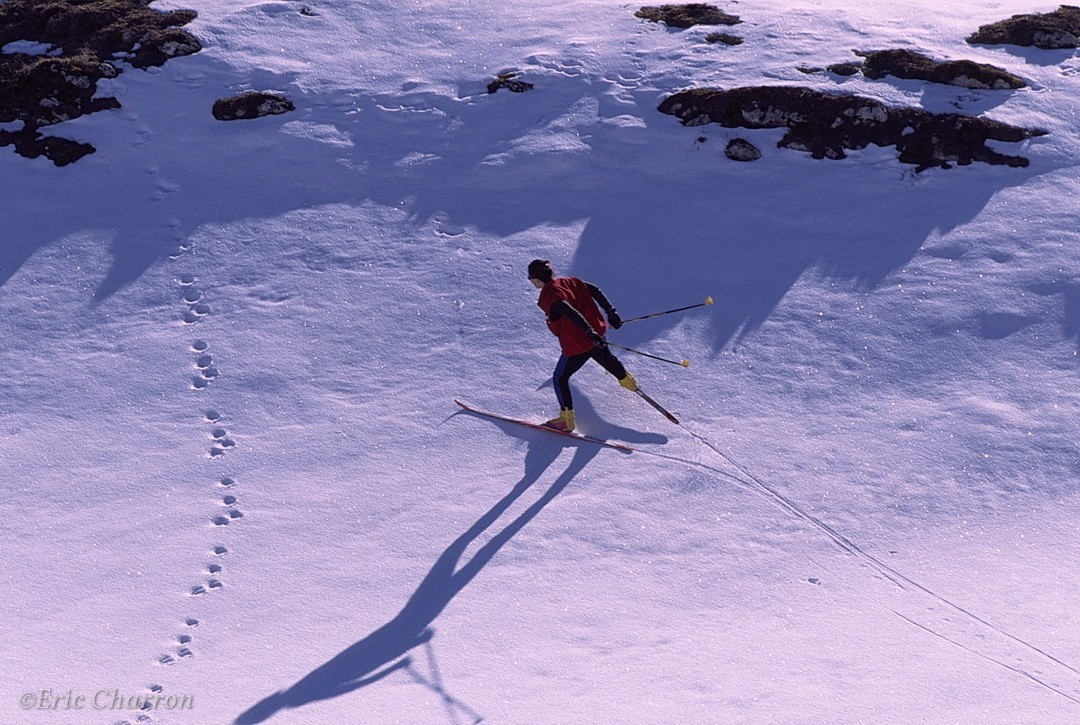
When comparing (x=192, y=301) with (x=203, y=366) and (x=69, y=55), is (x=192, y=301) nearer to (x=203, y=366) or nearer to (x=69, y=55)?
(x=203, y=366)

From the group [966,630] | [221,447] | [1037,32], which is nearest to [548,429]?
[221,447]

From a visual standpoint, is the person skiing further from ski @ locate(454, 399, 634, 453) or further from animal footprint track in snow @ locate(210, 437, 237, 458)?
animal footprint track in snow @ locate(210, 437, 237, 458)

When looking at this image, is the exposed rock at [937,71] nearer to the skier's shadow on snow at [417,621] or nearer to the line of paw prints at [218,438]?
the skier's shadow on snow at [417,621]

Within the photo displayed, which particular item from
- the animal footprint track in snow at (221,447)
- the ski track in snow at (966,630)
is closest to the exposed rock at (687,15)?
the ski track in snow at (966,630)

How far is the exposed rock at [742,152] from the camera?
13.2 metres

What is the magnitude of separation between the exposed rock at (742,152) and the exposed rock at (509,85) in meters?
2.74

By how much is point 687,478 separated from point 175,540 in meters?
4.29

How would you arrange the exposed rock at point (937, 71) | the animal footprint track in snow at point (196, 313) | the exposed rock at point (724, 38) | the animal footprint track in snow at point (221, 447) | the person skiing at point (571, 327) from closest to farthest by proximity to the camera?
the person skiing at point (571, 327) → the animal footprint track in snow at point (221, 447) → the animal footprint track in snow at point (196, 313) → the exposed rock at point (937, 71) → the exposed rock at point (724, 38)

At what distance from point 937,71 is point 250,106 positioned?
8.50 m

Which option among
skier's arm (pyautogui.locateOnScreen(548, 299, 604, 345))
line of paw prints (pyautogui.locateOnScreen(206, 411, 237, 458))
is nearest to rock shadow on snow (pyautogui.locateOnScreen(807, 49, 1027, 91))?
skier's arm (pyautogui.locateOnScreen(548, 299, 604, 345))

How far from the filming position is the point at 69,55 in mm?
14750

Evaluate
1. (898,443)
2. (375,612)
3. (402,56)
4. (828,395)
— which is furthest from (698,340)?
(402,56)

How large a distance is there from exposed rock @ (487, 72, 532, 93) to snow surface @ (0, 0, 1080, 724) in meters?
0.18

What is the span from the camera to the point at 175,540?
30.2 ft
